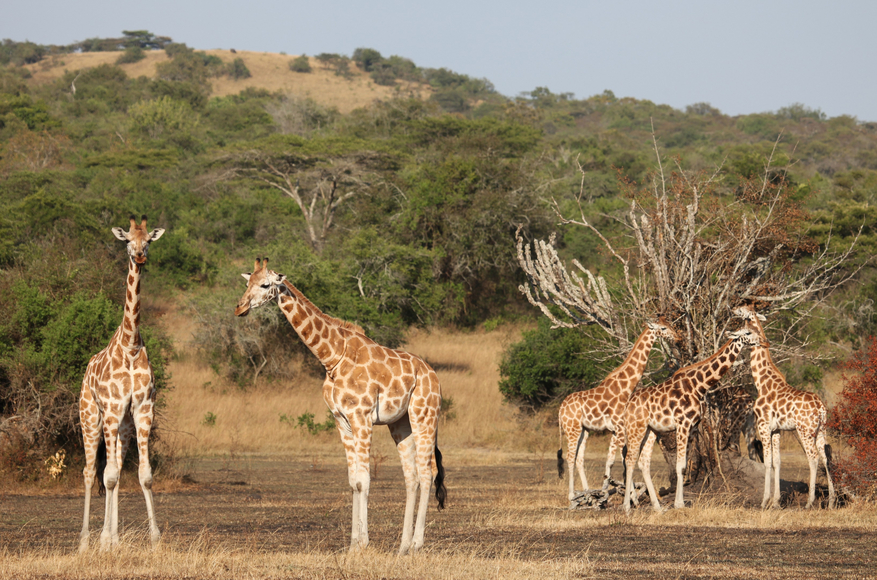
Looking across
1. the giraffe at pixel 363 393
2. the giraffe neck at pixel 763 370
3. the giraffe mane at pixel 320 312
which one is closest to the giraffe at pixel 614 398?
the giraffe neck at pixel 763 370

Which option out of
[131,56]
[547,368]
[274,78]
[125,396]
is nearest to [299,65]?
[274,78]

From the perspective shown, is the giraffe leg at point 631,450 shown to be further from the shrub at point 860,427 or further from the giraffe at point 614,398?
the shrub at point 860,427

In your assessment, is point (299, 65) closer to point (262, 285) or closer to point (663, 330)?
point (663, 330)

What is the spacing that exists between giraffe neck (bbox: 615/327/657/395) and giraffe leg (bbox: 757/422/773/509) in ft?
6.03

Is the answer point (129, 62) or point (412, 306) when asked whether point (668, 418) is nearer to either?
point (412, 306)

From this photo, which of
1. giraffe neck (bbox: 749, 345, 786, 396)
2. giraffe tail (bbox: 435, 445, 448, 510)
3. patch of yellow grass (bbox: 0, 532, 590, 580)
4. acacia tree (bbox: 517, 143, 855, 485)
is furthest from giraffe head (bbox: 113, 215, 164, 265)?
giraffe neck (bbox: 749, 345, 786, 396)

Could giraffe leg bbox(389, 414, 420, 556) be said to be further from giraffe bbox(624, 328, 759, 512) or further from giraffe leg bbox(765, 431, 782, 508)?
giraffe leg bbox(765, 431, 782, 508)

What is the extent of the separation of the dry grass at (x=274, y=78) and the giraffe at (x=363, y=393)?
100m

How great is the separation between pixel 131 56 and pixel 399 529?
120 m

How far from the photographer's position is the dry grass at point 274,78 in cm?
11231

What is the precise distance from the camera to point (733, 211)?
617 inches

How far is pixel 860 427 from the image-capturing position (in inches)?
536

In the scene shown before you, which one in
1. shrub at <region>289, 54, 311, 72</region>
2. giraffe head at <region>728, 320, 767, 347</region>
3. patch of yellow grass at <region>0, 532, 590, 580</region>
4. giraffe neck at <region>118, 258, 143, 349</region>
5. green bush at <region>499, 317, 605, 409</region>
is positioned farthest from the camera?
shrub at <region>289, 54, 311, 72</region>

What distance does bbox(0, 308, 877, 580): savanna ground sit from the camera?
27.4 feet
